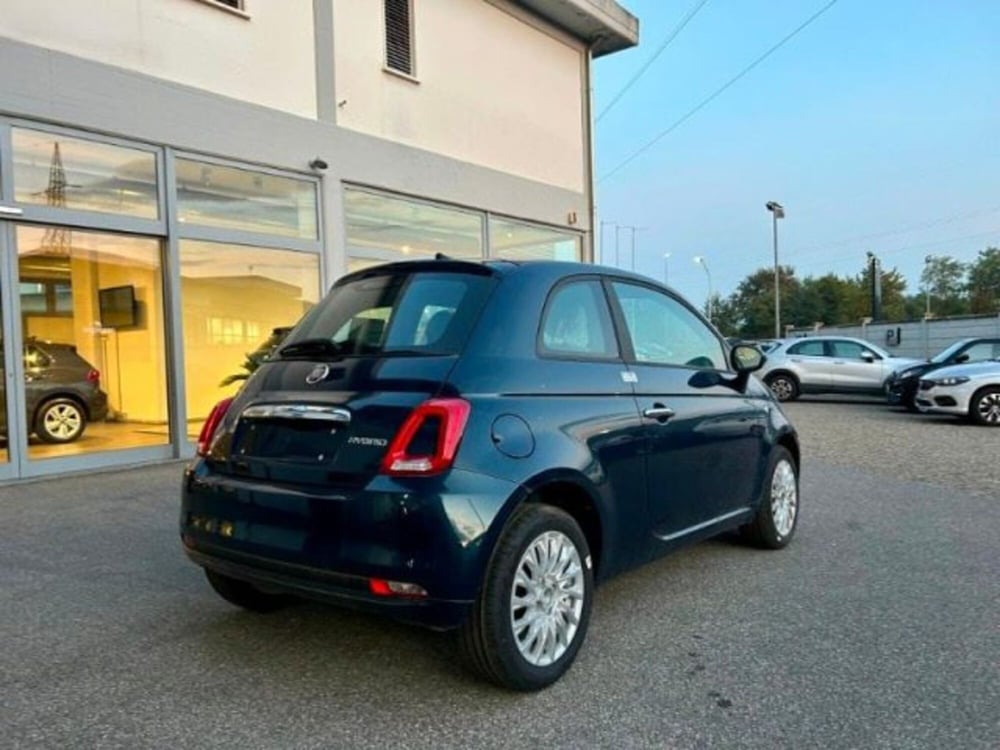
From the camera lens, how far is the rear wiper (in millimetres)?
3255

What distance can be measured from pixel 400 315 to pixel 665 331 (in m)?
1.59

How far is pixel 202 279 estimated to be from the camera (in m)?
8.80

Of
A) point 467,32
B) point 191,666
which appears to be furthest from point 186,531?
point 467,32

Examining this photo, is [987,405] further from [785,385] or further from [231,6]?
[231,6]

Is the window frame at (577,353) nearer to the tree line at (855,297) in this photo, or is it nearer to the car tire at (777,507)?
the car tire at (777,507)

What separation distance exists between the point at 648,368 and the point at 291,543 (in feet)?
6.20

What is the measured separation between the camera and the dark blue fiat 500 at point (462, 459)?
105 inches

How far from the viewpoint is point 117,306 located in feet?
27.1

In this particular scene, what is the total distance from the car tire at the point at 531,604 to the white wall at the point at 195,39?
23.3ft

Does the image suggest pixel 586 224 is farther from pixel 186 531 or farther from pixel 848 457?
pixel 186 531

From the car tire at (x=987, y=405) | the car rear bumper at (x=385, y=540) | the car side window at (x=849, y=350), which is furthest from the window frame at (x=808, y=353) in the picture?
the car rear bumper at (x=385, y=540)

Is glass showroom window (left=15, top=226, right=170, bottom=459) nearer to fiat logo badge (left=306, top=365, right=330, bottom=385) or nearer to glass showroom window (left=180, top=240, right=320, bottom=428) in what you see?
glass showroom window (left=180, top=240, right=320, bottom=428)

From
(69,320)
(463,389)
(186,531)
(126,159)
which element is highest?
(126,159)

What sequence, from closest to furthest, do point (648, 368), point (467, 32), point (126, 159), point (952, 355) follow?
point (648, 368) → point (126, 159) → point (467, 32) → point (952, 355)
